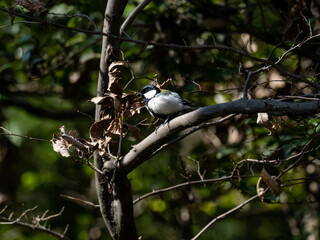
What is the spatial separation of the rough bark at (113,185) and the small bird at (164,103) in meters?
0.64

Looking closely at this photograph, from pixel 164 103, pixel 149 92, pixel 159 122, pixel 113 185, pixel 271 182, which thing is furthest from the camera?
pixel 159 122

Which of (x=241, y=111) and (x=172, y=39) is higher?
(x=241, y=111)

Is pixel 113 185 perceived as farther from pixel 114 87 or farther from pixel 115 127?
pixel 114 87

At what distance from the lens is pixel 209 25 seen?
13.5 feet

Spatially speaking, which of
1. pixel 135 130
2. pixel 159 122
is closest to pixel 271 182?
pixel 135 130

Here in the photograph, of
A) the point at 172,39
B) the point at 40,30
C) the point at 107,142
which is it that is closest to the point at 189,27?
the point at 172,39

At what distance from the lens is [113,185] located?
2.36 meters

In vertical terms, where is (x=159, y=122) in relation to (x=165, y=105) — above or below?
below

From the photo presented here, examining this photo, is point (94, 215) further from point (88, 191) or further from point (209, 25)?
point (209, 25)

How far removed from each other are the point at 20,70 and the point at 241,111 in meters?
3.30

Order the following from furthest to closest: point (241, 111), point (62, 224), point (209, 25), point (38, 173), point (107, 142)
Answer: point (38, 173) → point (62, 224) → point (209, 25) → point (107, 142) → point (241, 111)

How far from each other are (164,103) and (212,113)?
1.22m

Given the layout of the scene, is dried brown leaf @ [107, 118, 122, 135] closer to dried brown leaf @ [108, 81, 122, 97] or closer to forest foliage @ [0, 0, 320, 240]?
dried brown leaf @ [108, 81, 122, 97]

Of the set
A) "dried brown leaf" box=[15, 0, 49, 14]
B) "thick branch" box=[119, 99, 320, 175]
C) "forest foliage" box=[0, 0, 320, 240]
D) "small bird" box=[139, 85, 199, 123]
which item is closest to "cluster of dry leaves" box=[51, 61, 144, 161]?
"thick branch" box=[119, 99, 320, 175]
